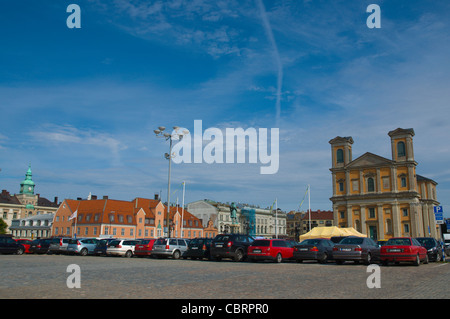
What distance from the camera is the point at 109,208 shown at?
8094 cm

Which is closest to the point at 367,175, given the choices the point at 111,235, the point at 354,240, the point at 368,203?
the point at 368,203

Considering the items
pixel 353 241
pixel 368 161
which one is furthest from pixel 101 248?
pixel 368 161

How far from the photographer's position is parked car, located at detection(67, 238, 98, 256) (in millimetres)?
34906

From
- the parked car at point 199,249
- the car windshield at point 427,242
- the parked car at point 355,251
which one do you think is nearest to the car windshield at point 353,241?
the parked car at point 355,251

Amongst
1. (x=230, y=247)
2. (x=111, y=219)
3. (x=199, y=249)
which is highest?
(x=111, y=219)

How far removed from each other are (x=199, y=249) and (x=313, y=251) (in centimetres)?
788

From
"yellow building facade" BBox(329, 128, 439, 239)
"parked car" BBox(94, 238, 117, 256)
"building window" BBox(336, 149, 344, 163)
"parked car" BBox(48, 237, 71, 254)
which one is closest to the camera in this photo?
"parked car" BBox(94, 238, 117, 256)

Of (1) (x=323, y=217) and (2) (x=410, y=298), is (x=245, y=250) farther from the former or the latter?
(1) (x=323, y=217)

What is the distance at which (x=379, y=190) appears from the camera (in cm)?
8112

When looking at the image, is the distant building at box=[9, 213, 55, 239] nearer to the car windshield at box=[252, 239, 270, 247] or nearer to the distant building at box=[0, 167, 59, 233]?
the distant building at box=[0, 167, 59, 233]

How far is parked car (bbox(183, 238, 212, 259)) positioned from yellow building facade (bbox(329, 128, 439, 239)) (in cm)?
5917

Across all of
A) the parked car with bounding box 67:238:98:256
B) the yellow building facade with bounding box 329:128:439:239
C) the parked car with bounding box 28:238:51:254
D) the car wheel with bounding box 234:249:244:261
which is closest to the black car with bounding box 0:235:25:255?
the parked car with bounding box 28:238:51:254

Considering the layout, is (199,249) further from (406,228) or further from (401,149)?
(401,149)

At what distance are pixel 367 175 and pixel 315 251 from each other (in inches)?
2470
